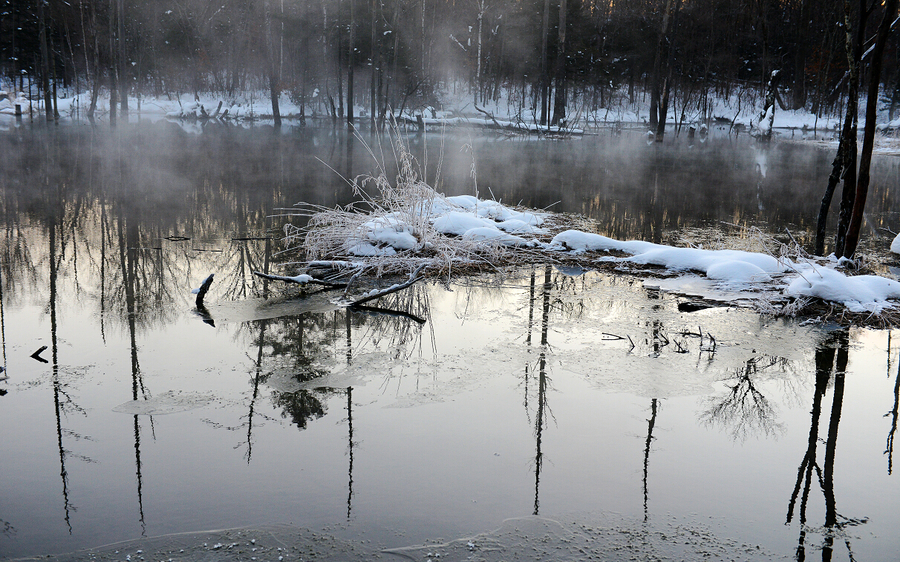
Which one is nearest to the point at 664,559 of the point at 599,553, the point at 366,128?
the point at 599,553

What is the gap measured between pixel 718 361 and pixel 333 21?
44082mm

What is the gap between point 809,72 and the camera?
4253cm

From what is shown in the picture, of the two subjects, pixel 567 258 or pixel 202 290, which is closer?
pixel 202 290

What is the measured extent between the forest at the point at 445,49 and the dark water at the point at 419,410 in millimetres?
35950

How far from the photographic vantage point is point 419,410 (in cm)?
423

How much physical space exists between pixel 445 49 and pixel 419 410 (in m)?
49.0

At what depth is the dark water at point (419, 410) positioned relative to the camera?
10.5 feet

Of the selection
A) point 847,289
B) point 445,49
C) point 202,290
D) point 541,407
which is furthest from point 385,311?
point 445,49

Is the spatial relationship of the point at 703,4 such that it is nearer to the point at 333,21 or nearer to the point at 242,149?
the point at 333,21

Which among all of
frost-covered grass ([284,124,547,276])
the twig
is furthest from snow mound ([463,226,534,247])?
the twig

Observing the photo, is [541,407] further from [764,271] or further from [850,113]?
[850,113]

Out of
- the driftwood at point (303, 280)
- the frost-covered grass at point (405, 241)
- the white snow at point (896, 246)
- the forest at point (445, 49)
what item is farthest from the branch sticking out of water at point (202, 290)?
the forest at point (445, 49)

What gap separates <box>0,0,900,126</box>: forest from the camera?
4269 centimetres

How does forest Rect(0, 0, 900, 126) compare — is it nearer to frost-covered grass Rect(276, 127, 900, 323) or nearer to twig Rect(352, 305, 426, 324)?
frost-covered grass Rect(276, 127, 900, 323)
